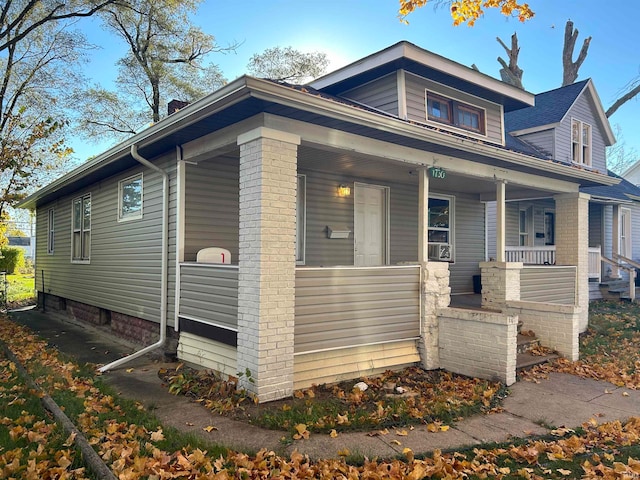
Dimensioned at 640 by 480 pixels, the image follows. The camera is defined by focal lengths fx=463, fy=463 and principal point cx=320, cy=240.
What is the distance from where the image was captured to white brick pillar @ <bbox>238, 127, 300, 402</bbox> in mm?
5402

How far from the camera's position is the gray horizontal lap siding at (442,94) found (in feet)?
28.9

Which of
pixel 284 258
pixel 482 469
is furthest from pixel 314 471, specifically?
pixel 284 258

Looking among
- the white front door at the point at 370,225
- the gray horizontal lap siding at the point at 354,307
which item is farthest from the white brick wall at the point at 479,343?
the white front door at the point at 370,225

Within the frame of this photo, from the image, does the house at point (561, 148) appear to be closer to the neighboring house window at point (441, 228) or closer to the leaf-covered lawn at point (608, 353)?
the neighboring house window at point (441, 228)

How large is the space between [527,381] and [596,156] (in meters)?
11.7

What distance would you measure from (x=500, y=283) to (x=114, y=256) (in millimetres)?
7779

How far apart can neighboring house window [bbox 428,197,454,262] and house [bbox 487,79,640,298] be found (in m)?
1.86

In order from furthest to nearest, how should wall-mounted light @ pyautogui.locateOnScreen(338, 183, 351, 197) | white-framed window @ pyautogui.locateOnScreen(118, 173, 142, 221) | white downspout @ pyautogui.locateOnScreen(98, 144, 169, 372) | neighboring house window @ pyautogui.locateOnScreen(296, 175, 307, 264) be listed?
wall-mounted light @ pyautogui.locateOnScreen(338, 183, 351, 197)
white-framed window @ pyautogui.locateOnScreen(118, 173, 142, 221)
neighboring house window @ pyautogui.locateOnScreen(296, 175, 307, 264)
white downspout @ pyautogui.locateOnScreen(98, 144, 169, 372)

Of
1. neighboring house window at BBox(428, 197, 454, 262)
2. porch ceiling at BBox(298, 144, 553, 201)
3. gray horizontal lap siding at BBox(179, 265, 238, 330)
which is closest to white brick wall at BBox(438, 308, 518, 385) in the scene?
porch ceiling at BBox(298, 144, 553, 201)

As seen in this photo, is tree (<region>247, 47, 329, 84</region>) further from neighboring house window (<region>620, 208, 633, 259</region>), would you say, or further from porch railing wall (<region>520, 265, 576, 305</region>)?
porch railing wall (<region>520, 265, 576, 305</region>)

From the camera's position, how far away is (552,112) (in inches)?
554

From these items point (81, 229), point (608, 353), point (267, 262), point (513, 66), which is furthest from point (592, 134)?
point (81, 229)

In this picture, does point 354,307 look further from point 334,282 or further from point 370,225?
point 370,225

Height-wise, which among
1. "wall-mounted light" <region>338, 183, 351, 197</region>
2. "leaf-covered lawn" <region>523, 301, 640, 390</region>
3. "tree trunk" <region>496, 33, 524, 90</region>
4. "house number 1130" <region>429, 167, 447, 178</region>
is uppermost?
"tree trunk" <region>496, 33, 524, 90</region>
